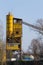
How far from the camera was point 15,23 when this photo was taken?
1767cm

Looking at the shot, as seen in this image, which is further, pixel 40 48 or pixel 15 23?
pixel 40 48

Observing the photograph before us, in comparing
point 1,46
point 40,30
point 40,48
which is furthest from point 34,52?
point 40,30

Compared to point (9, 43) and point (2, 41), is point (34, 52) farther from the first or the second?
point (9, 43)

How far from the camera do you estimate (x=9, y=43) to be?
18.9 m

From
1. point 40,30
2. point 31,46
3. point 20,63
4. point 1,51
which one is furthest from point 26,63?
point 31,46

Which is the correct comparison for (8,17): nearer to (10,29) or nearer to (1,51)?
(10,29)

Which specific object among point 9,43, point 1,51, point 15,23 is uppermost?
Result: point 15,23

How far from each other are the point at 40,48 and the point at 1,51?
23.7m

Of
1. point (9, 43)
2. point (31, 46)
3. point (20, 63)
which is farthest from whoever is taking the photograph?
point (31, 46)

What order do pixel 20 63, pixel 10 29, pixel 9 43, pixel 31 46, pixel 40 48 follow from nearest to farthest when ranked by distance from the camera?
pixel 10 29
pixel 9 43
pixel 20 63
pixel 40 48
pixel 31 46

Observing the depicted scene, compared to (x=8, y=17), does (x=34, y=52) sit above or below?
below

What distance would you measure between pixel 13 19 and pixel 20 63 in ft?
78.5

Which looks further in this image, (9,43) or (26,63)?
(26,63)

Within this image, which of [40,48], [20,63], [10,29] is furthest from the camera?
[40,48]
